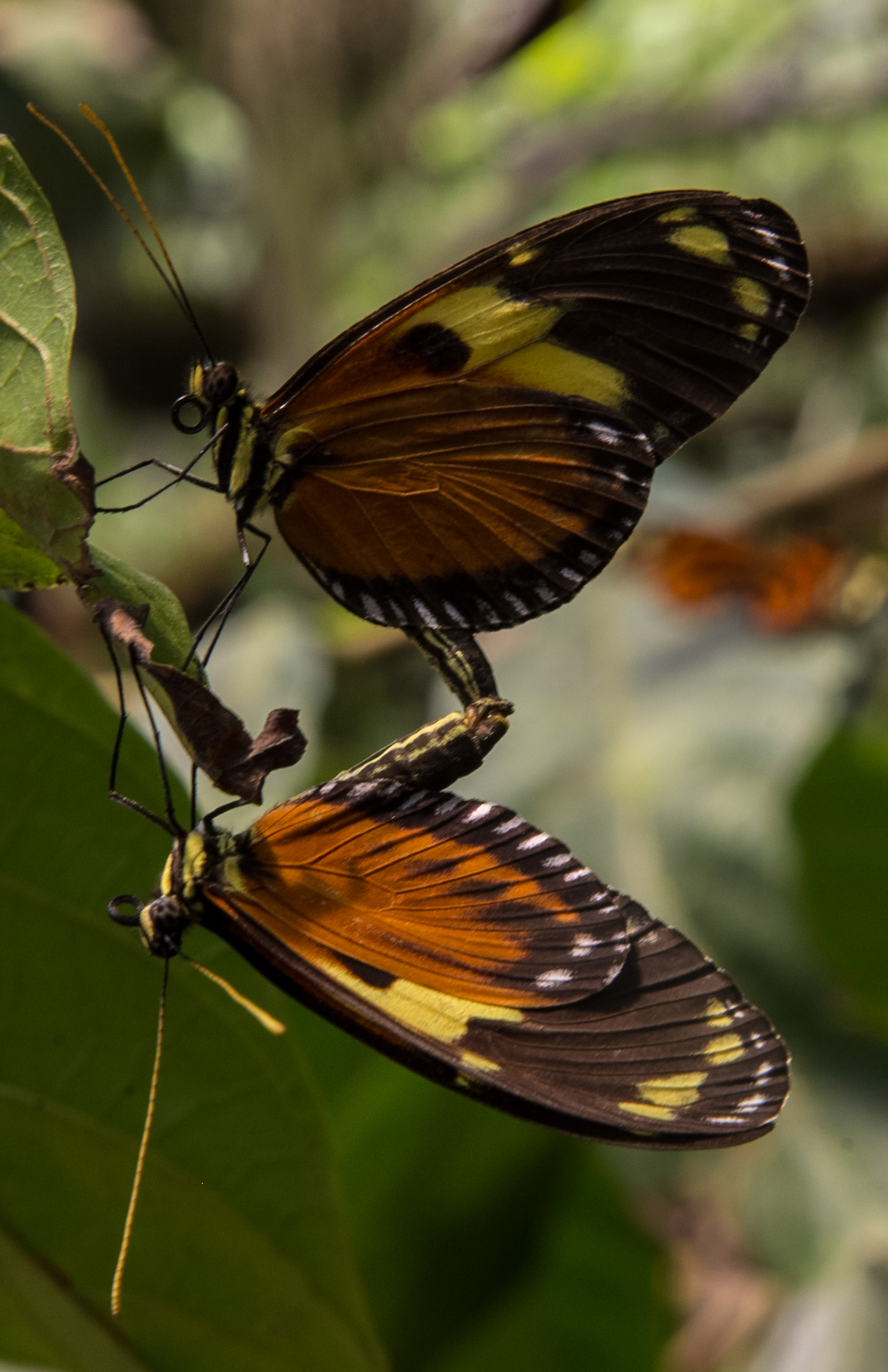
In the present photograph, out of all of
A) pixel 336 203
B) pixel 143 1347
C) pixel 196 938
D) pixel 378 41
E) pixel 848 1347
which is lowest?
pixel 848 1347

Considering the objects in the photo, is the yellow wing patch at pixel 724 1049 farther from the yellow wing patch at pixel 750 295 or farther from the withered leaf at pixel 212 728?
the yellow wing patch at pixel 750 295

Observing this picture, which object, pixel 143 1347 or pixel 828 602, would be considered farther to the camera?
pixel 828 602

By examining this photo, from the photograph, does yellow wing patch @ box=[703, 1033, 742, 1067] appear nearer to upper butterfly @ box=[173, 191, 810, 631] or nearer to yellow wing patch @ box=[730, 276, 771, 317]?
upper butterfly @ box=[173, 191, 810, 631]

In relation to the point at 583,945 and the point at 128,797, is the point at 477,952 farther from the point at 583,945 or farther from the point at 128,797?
the point at 128,797

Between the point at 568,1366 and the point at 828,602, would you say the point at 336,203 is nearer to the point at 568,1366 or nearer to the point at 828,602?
the point at 828,602

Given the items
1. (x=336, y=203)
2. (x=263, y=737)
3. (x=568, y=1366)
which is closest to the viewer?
(x=263, y=737)

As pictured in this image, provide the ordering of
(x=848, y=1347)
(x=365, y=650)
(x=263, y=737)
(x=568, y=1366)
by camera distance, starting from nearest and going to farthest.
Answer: (x=263, y=737)
(x=568, y=1366)
(x=848, y=1347)
(x=365, y=650)

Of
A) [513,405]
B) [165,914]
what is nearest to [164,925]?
[165,914]

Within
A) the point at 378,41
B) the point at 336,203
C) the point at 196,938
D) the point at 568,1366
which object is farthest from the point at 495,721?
the point at 378,41
